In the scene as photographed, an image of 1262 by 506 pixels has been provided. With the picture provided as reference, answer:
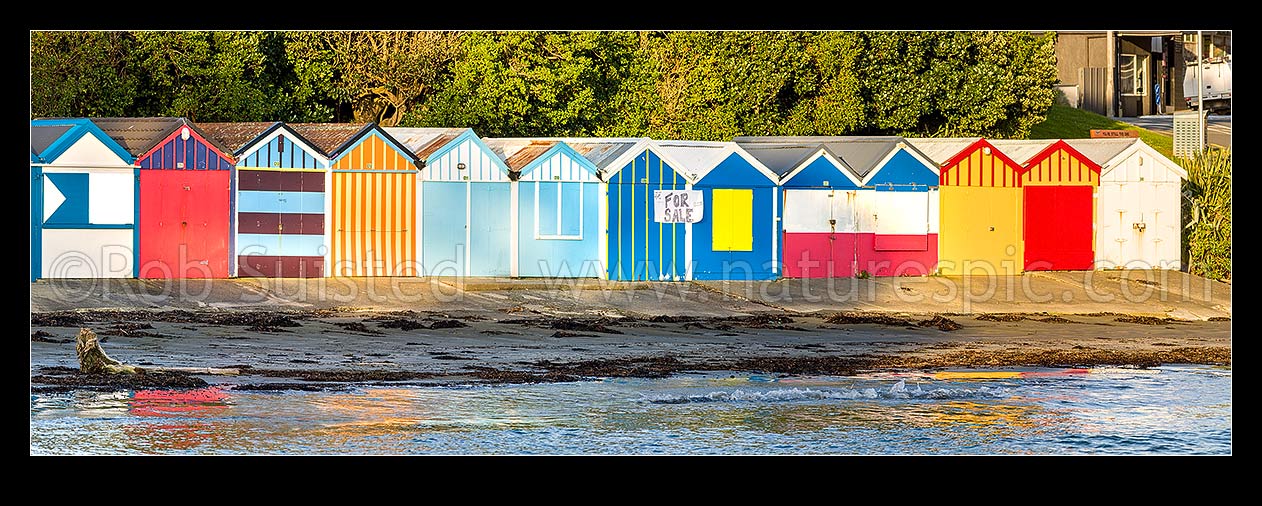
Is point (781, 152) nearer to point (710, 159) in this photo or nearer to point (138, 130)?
point (710, 159)

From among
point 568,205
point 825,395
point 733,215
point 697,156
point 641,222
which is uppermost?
point 697,156

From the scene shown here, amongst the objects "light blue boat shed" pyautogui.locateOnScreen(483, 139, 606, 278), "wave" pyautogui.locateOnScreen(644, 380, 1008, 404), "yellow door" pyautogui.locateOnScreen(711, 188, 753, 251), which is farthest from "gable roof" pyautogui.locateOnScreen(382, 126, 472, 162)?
"wave" pyautogui.locateOnScreen(644, 380, 1008, 404)

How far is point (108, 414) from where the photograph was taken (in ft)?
43.5

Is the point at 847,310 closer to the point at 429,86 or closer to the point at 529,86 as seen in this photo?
the point at 529,86

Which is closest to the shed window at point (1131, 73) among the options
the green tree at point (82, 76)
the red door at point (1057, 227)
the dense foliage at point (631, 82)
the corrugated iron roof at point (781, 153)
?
the dense foliage at point (631, 82)

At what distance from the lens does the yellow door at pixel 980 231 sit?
960 inches

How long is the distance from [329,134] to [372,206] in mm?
1575

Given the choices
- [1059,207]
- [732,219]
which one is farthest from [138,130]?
[1059,207]

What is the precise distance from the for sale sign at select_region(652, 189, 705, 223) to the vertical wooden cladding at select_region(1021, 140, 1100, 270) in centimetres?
524

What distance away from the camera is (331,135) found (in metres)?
23.3

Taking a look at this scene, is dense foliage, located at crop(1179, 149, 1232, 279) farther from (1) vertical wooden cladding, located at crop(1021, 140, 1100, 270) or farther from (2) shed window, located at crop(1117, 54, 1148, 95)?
(2) shed window, located at crop(1117, 54, 1148, 95)

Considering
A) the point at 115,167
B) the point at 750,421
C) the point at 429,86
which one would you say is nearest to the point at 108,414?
the point at 750,421

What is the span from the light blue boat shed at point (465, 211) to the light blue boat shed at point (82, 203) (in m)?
3.94

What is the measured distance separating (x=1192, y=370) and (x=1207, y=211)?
9.02m
